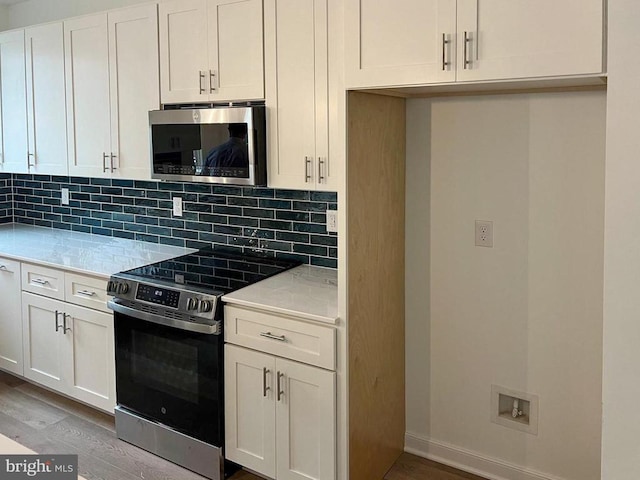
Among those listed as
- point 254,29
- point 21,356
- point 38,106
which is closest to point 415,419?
point 254,29

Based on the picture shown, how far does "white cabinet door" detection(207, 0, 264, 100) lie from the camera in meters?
2.88

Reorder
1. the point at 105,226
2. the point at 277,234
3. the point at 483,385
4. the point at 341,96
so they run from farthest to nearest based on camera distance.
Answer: the point at 105,226 < the point at 277,234 < the point at 483,385 < the point at 341,96

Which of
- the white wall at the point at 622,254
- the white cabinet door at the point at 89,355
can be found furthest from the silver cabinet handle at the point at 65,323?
the white wall at the point at 622,254

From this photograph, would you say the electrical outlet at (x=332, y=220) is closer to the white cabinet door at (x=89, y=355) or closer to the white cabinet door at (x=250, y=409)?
the white cabinet door at (x=250, y=409)

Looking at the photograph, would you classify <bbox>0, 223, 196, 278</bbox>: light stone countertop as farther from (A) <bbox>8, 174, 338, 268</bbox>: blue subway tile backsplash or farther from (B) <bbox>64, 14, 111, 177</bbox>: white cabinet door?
(B) <bbox>64, 14, 111, 177</bbox>: white cabinet door

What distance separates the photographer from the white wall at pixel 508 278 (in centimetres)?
252

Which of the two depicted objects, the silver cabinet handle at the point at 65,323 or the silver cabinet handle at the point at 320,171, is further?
the silver cabinet handle at the point at 65,323

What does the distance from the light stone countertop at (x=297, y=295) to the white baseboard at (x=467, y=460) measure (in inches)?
34.8

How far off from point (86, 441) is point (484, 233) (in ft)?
7.23

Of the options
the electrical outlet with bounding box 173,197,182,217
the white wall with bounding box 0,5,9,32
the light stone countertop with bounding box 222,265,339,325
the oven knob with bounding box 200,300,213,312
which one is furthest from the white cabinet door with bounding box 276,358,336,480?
the white wall with bounding box 0,5,9,32

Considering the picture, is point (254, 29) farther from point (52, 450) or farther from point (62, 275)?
point (52, 450)

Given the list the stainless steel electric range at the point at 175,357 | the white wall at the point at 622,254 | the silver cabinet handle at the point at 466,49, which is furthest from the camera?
the stainless steel electric range at the point at 175,357

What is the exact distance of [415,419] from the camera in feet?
10.1

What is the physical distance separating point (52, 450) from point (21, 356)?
87 centimetres
